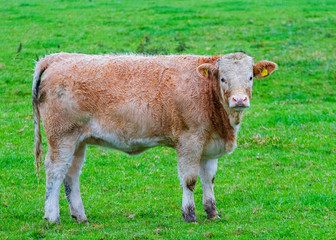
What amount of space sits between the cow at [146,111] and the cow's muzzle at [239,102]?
0.40m

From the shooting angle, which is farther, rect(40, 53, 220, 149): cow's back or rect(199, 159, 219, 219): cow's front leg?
rect(199, 159, 219, 219): cow's front leg

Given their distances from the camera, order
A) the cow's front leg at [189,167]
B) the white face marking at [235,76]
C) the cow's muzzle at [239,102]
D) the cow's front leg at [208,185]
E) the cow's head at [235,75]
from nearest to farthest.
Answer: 1. the cow's muzzle at [239,102]
2. the cow's head at [235,75]
3. the white face marking at [235,76]
4. the cow's front leg at [189,167]
5. the cow's front leg at [208,185]

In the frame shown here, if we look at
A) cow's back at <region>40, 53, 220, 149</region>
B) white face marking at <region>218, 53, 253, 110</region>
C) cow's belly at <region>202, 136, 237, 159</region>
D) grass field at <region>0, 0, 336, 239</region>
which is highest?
white face marking at <region>218, 53, 253, 110</region>

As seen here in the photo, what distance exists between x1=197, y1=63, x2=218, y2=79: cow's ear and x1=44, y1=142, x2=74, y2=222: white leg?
2.44 meters

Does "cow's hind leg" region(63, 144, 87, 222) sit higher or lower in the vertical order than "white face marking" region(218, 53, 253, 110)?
lower

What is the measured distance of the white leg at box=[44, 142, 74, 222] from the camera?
842cm

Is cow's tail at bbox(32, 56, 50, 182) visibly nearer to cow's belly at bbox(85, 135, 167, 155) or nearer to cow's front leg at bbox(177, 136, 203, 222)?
cow's belly at bbox(85, 135, 167, 155)

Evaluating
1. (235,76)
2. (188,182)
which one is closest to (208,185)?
(188,182)

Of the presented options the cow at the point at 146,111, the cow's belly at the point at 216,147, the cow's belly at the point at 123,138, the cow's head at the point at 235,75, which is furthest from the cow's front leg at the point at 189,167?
the cow's head at the point at 235,75

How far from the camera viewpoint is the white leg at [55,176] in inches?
332

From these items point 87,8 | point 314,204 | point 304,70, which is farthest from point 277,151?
point 87,8

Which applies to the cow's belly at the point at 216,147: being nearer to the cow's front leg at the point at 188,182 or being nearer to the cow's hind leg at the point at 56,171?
the cow's front leg at the point at 188,182

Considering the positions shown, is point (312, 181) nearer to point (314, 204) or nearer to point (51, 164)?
point (314, 204)

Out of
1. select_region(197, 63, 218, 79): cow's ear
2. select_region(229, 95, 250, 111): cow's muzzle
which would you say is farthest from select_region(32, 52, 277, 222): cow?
select_region(229, 95, 250, 111): cow's muzzle
